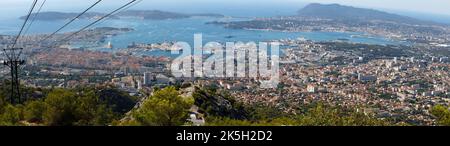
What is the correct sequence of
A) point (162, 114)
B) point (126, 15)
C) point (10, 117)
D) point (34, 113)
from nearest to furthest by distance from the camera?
point (162, 114) → point (10, 117) → point (34, 113) → point (126, 15)

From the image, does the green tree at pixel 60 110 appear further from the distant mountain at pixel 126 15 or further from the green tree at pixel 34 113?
the distant mountain at pixel 126 15

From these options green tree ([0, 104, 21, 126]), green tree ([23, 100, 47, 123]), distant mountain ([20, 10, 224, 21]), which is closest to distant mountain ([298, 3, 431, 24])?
distant mountain ([20, 10, 224, 21])

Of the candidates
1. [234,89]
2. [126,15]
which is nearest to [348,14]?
[126,15]

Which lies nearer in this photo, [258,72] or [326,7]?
[258,72]

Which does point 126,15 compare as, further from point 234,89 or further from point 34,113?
point 34,113

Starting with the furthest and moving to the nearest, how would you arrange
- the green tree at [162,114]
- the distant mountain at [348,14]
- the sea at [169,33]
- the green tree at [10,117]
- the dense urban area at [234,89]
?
the distant mountain at [348,14], the sea at [169,33], the dense urban area at [234,89], the green tree at [10,117], the green tree at [162,114]

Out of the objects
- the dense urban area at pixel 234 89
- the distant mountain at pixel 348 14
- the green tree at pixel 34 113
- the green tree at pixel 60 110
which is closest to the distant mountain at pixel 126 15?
the dense urban area at pixel 234 89
